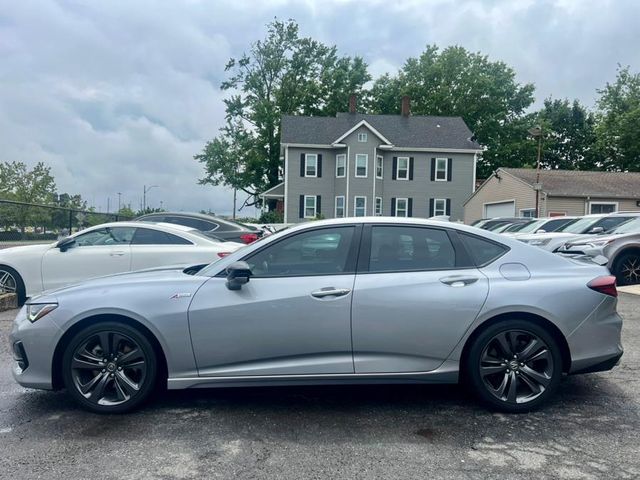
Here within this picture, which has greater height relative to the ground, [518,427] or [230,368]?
[230,368]

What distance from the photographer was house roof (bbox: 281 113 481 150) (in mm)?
34062

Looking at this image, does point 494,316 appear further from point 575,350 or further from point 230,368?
point 230,368

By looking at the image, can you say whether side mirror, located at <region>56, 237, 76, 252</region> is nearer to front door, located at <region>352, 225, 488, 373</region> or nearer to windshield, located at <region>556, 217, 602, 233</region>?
front door, located at <region>352, 225, 488, 373</region>

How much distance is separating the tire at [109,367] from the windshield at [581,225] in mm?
11035

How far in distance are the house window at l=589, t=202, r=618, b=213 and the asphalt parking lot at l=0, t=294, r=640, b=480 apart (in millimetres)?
24171

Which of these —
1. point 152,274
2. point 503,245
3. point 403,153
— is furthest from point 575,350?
point 403,153

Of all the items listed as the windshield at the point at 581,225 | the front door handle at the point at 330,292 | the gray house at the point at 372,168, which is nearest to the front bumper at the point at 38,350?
the front door handle at the point at 330,292

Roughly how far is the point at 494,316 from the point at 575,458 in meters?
1.06

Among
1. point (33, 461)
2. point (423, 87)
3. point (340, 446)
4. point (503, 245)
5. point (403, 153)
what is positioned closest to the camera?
point (33, 461)

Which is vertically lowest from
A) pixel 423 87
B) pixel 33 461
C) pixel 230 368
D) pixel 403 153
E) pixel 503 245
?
pixel 33 461

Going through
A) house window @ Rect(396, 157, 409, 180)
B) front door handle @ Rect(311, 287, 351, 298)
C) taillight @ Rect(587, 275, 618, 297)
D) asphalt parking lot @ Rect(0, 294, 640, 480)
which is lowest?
asphalt parking lot @ Rect(0, 294, 640, 480)

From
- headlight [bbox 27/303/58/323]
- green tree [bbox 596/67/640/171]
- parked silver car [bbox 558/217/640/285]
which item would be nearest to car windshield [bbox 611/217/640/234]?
parked silver car [bbox 558/217/640/285]

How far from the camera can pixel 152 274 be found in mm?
4219

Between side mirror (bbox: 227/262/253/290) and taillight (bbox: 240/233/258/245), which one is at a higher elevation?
taillight (bbox: 240/233/258/245)
